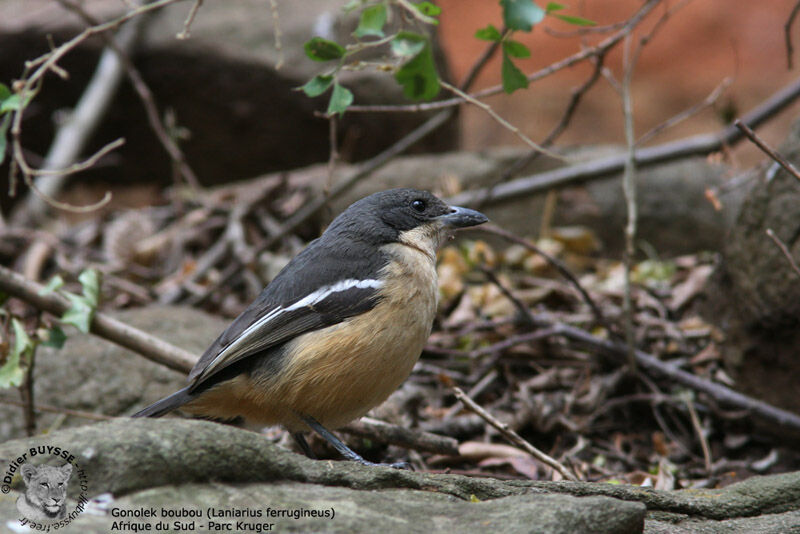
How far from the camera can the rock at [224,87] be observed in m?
7.89

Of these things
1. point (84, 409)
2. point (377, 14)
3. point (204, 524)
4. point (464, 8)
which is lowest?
point (84, 409)

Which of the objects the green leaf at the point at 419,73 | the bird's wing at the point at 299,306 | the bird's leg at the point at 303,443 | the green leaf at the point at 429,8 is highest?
the green leaf at the point at 429,8

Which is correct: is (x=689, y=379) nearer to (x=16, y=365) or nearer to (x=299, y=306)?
(x=299, y=306)

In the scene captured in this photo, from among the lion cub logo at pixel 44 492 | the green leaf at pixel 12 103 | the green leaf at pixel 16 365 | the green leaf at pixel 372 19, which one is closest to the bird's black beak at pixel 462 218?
A: the green leaf at pixel 372 19

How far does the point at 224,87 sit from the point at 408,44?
5.78m

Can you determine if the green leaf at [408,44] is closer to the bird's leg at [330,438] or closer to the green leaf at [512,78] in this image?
the green leaf at [512,78]

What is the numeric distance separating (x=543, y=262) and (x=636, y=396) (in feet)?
5.87

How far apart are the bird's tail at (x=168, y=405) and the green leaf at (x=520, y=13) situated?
2.16 meters

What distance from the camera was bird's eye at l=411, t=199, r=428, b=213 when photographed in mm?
4297

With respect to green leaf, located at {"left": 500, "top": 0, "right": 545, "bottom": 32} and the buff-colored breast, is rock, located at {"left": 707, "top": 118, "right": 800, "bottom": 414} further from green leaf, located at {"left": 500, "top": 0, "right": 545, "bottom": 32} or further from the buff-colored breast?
green leaf, located at {"left": 500, "top": 0, "right": 545, "bottom": 32}

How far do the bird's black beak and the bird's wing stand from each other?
0.60 metres

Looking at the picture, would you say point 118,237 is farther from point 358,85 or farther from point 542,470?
point 542,470

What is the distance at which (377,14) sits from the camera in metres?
2.88

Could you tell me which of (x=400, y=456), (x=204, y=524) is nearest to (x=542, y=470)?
(x=400, y=456)
